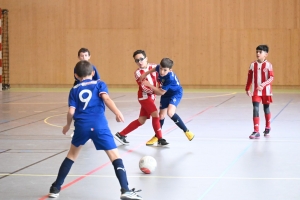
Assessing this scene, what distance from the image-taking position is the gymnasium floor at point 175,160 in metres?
6.45

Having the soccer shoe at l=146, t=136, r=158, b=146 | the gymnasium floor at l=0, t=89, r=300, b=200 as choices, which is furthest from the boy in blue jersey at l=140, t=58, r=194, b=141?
the gymnasium floor at l=0, t=89, r=300, b=200

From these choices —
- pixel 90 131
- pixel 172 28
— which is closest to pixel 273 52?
pixel 172 28

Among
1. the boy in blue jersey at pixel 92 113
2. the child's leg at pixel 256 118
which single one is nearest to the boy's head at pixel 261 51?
the child's leg at pixel 256 118

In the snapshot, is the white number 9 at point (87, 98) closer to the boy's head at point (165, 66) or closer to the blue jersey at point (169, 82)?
the boy's head at point (165, 66)

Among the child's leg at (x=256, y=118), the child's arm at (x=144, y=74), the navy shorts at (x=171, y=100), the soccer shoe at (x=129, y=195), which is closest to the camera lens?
the soccer shoe at (x=129, y=195)

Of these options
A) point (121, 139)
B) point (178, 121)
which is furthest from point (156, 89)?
point (121, 139)

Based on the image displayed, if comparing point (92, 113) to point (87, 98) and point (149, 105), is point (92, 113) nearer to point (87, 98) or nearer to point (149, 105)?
point (87, 98)

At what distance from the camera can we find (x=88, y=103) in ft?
20.0

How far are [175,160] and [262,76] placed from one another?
3112 millimetres

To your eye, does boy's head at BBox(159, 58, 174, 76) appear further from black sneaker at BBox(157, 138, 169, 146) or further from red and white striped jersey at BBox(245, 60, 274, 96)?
red and white striped jersey at BBox(245, 60, 274, 96)

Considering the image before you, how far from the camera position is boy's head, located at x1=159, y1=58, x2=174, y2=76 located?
362 inches

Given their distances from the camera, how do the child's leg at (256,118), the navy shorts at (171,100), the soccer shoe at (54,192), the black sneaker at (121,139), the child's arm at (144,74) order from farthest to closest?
the child's leg at (256,118) → the black sneaker at (121,139) → the navy shorts at (171,100) → the child's arm at (144,74) → the soccer shoe at (54,192)

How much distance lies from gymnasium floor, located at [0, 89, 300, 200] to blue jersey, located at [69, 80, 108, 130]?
0.78m

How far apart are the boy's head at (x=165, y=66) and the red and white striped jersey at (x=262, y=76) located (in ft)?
6.98
